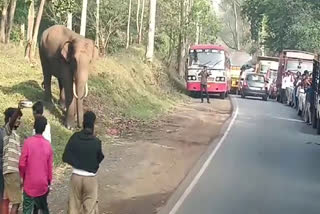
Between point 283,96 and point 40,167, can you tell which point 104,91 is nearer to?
point 40,167

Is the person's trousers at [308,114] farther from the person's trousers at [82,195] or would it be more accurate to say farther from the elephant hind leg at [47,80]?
the person's trousers at [82,195]

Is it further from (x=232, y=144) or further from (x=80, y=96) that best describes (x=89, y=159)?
(x=232, y=144)

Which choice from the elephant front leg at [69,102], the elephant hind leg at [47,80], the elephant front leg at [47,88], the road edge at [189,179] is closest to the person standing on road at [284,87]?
the road edge at [189,179]

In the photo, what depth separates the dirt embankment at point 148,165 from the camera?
449 inches

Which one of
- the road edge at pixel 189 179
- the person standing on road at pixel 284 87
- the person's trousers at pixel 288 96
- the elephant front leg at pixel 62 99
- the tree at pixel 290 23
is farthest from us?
the tree at pixel 290 23

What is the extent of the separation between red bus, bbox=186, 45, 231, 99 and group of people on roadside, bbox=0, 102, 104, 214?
3068 cm

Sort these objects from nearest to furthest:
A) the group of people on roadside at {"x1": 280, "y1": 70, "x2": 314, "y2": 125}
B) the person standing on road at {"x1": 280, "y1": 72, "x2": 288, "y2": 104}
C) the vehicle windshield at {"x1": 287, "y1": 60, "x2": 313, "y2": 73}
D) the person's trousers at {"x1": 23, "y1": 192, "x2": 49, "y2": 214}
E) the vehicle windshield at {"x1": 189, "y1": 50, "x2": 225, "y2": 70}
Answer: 1. the person's trousers at {"x1": 23, "y1": 192, "x2": 49, "y2": 214}
2. the group of people on roadside at {"x1": 280, "y1": 70, "x2": 314, "y2": 125}
3. the vehicle windshield at {"x1": 189, "y1": 50, "x2": 225, "y2": 70}
4. the person standing on road at {"x1": 280, "y1": 72, "x2": 288, "y2": 104}
5. the vehicle windshield at {"x1": 287, "y1": 60, "x2": 313, "y2": 73}

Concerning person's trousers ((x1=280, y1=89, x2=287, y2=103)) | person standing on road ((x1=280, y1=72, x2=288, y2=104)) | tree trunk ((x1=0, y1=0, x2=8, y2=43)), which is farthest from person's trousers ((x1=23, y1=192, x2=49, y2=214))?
person's trousers ((x1=280, y1=89, x2=287, y2=103))

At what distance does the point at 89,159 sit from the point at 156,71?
29.0 meters

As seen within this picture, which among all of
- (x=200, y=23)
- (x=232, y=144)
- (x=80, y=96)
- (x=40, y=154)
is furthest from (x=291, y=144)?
(x=200, y=23)

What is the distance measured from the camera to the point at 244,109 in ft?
111

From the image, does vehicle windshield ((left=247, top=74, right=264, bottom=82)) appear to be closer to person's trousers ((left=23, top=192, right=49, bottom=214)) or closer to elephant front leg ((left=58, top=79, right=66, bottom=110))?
elephant front leg ((left=58, top=79, right=66, bottom=110))

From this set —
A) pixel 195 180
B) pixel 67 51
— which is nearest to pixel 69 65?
pixel 67 51

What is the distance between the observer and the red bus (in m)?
39.7
